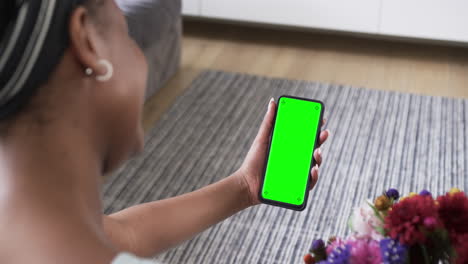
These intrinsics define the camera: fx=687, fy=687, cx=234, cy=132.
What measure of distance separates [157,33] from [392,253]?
6.10ft

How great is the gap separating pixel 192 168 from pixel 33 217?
1685 millimetres

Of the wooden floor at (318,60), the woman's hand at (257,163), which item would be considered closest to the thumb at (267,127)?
the woman's hand at (257,163)

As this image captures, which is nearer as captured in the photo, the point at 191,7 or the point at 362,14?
the point at 362,14

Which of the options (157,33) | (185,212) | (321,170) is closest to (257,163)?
(185,212)

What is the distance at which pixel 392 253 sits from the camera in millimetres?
856

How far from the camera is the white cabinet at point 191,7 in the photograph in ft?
11.0

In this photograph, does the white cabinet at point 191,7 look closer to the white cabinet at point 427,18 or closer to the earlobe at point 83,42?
the white cabinet at point 427,18

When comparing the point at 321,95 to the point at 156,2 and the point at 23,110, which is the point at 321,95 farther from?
the point at 23,110

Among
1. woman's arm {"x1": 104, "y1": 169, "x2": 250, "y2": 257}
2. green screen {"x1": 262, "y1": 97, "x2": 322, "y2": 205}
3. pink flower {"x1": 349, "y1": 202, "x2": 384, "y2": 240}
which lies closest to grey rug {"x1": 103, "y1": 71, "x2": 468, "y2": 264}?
green screen {"x1": 262, "y1": 97, "x2": 322, "y2": 205}

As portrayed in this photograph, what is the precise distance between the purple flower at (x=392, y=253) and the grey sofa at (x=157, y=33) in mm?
1724

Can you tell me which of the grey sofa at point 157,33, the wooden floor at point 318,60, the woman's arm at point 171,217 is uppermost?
the woman's arm at point 171,217

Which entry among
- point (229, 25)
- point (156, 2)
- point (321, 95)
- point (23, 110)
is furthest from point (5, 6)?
point (229, 25)

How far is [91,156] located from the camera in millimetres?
662

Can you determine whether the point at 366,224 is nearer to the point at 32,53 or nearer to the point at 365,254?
the point at 365,254
